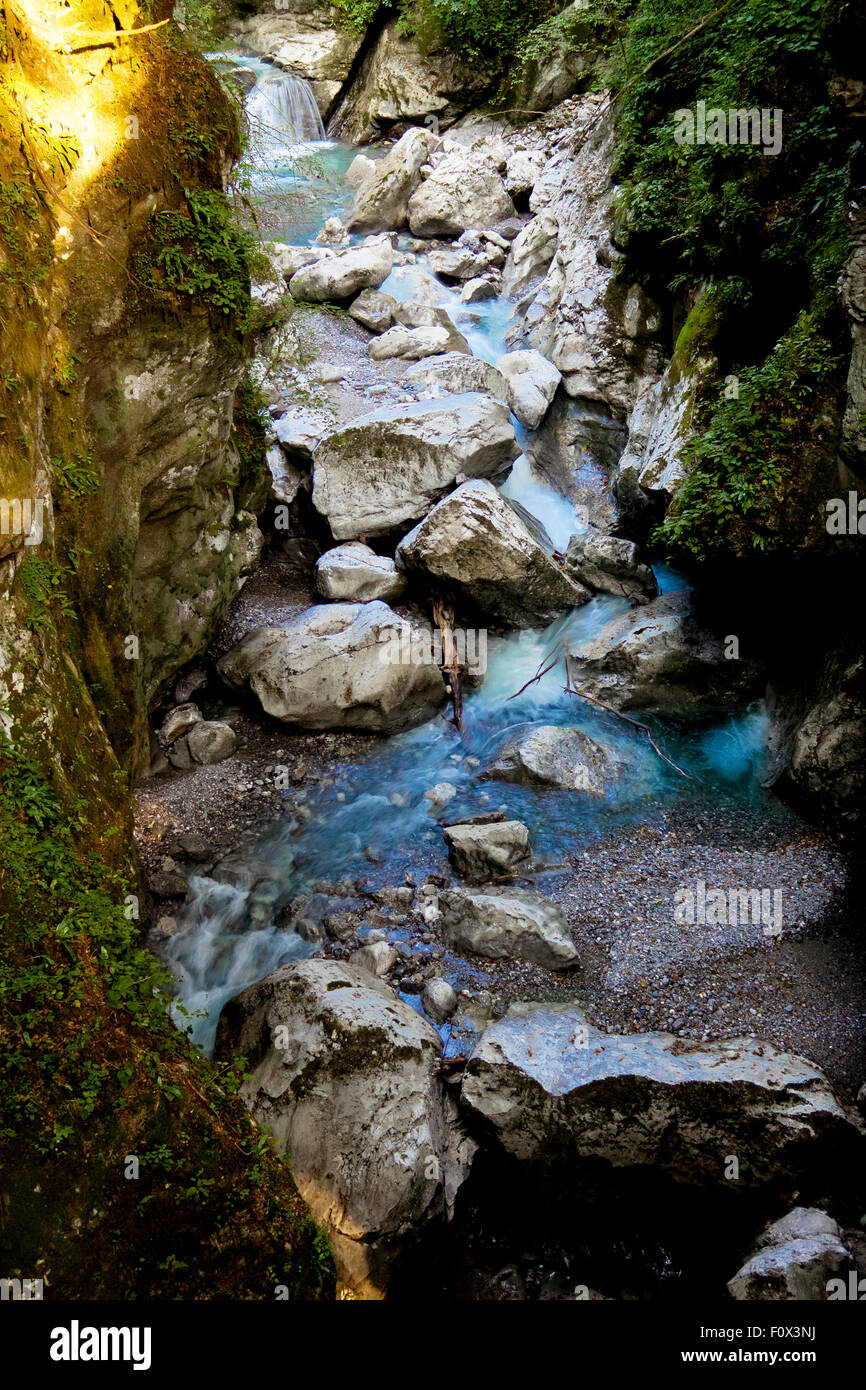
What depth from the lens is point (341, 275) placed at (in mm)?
15844

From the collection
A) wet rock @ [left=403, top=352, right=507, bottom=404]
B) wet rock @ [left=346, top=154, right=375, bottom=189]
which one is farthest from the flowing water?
wet rock @ [left=346, top=154, right=375, bottom=189]

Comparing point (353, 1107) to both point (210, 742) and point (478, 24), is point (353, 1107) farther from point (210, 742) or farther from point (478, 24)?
point (478, 24)

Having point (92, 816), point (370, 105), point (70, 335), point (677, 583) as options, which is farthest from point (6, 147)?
point (370, 105)

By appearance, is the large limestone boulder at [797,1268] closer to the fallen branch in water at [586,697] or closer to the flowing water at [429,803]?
the flowing water at [429,803]

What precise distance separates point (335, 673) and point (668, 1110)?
592 cm

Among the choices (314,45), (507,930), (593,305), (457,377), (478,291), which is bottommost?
(507,930)

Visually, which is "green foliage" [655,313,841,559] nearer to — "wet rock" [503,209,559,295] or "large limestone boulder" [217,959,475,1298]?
"large limestone boulder" [217,959,475,1298]

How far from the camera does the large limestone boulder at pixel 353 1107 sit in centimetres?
542

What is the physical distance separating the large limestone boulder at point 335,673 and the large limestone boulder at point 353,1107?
405 centimetres

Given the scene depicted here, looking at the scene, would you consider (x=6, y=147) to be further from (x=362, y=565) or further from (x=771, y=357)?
(x=771, y=357)

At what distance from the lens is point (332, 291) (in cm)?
1586

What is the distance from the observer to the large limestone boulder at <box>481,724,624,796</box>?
380 inches

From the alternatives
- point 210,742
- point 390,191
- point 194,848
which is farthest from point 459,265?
point 194,848
